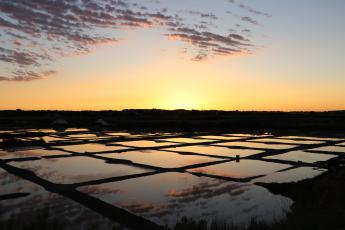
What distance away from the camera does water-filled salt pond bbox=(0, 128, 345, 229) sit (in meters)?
9.41

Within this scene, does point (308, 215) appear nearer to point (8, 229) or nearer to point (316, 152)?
point (8, 229)

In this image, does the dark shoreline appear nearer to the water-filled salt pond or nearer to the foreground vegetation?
the water-filled salt pond

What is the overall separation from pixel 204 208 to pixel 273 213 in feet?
6.20

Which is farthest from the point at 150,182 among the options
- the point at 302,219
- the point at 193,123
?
the point at 193,123

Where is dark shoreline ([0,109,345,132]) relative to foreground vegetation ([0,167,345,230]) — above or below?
above

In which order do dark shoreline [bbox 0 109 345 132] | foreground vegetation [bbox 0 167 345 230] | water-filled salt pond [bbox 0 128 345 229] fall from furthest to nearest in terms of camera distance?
dark shoreline [bbox 0 109 345 132] → water-filled salt pond [bbox 0 128 345 229] → foreground vegetation [bbox 0 167 345 230]

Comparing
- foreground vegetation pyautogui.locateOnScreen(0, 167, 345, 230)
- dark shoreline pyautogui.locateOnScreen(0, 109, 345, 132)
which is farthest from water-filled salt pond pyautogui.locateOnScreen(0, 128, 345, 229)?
dark shoreline pyautogui.locateOnScreen(0, 109, 345, 132)

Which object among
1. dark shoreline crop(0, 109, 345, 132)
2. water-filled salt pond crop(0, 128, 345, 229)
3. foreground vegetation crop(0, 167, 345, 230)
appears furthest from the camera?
dark shoreline crop(0, 109, 345, 132)

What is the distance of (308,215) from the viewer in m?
8.30

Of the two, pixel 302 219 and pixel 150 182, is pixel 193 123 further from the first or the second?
pixel 302 219

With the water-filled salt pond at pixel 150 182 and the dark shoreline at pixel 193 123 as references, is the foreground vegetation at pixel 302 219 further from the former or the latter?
the dark shoreline at pixel 193 123

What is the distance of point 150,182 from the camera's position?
13523mm

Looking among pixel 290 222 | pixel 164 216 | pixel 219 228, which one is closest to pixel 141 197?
pixel 164 216

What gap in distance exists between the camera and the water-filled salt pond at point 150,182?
371 inches
